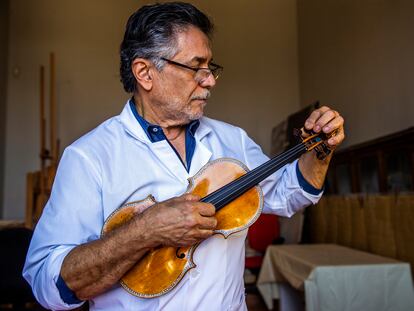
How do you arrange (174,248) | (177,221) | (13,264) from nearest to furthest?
1. (177,221)
2. (174,248)
3. (13,264)

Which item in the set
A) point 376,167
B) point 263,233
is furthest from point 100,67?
point 376,167

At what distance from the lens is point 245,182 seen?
126 centimetres

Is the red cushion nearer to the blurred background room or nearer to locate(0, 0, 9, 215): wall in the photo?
the blurred background room

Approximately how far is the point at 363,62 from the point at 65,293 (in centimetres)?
415

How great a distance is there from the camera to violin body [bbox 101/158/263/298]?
1.15m

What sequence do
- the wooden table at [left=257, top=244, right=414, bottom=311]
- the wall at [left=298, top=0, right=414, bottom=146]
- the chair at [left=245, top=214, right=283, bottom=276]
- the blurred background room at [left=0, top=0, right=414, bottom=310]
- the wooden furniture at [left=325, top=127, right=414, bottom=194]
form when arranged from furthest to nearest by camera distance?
the chair at [left=245, top=214, right=283, bottom=276] < the wall at [left=298, top=0, right=414, bottom=146] < the wooden furniture at [left=325, top=127, right=414, bottom=194] < the blurred background room at [left=0, top=0, right=414, bottom=310] < the wooden table at [left=257, top=244, right=414, bottom=311]

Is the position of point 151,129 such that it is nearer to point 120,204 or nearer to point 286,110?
point 120,204

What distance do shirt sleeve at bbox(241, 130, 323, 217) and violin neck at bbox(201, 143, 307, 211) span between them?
113 millimetres

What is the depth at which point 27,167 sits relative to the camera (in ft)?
20.9

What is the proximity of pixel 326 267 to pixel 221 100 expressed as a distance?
14.5 ft

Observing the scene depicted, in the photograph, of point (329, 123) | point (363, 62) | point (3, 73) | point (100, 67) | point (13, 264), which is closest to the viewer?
point (329, 123)

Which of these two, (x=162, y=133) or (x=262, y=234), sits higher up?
(x=162, y=133)

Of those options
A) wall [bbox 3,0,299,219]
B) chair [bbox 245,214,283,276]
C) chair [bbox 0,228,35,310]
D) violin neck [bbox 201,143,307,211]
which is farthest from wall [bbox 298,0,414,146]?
chair [bbox 0,228,35,310]

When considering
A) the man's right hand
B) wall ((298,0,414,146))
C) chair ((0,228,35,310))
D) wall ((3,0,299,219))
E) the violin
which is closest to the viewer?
the man's right hand
